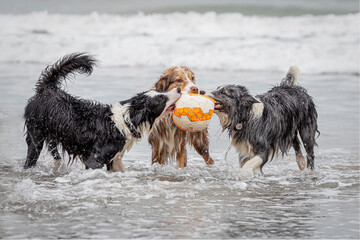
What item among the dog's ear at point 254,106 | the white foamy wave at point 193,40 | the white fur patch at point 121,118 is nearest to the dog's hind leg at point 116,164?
the white fur patch at point 121,118

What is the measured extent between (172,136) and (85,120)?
1.14m

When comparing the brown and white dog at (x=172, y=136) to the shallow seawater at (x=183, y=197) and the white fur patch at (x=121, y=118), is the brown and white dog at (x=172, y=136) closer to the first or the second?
the shallow seawater at (x=183, y=197)

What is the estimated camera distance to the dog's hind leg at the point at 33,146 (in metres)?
6.79

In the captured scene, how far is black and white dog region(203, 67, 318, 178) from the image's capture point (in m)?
6.52

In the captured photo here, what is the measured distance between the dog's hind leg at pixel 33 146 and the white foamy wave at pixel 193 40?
11456 mm

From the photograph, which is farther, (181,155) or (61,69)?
(181,155)

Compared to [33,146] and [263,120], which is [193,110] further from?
[33,146]

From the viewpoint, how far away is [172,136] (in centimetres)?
724

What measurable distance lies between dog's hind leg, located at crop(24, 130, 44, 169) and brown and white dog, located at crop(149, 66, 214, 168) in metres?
1.33

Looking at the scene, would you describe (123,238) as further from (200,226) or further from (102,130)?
(102,130)

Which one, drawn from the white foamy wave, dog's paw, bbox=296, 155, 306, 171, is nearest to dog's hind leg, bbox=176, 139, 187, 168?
dog's paw, bbox=296, 155, 306, 171

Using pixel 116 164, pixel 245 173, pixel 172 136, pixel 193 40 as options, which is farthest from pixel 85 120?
pixel 193 40

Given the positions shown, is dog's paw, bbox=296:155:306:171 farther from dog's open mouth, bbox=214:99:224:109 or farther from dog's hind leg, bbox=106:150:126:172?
dog's hind leg, bbox=106:150:126:172

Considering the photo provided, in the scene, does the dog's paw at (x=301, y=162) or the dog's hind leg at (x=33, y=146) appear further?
the dog's paw at (x=301, y=162)
